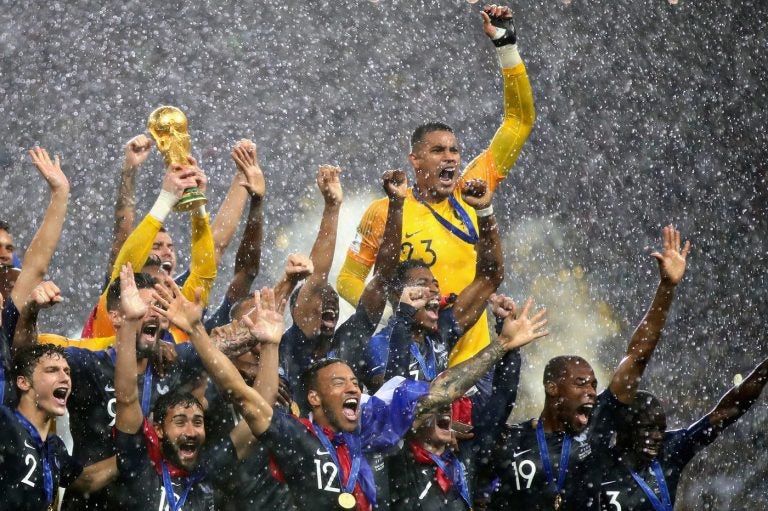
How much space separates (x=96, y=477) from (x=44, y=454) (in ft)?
0.69

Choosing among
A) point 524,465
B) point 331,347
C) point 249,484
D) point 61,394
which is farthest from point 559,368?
point 61,394

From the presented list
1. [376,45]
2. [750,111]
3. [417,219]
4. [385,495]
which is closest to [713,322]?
[750,111]

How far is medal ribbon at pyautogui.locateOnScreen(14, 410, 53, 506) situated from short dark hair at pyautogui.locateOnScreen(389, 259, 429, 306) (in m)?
1.64

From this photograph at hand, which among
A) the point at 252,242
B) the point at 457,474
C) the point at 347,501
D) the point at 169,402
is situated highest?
the point at 169,402

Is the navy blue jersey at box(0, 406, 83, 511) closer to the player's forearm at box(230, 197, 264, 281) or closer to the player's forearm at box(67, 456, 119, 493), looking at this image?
the player's forearm at box(67, 456, 119, 493)

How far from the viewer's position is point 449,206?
20.5ft

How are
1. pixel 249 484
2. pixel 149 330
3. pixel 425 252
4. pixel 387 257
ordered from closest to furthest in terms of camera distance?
pixel 249 484
pixel 149 330
pixel 387 257
pixel 425 252

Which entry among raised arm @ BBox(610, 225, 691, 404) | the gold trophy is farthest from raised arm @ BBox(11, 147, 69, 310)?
raised arm @ BBox(610, 225, 691, 404)

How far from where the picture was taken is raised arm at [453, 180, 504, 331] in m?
5.71

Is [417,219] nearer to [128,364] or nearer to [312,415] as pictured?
[312,415]

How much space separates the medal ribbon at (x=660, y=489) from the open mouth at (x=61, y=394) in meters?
2.34

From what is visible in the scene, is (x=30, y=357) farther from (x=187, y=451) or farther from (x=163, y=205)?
(x=163, y=205)

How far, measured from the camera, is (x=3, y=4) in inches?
511

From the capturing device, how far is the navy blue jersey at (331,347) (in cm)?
565
